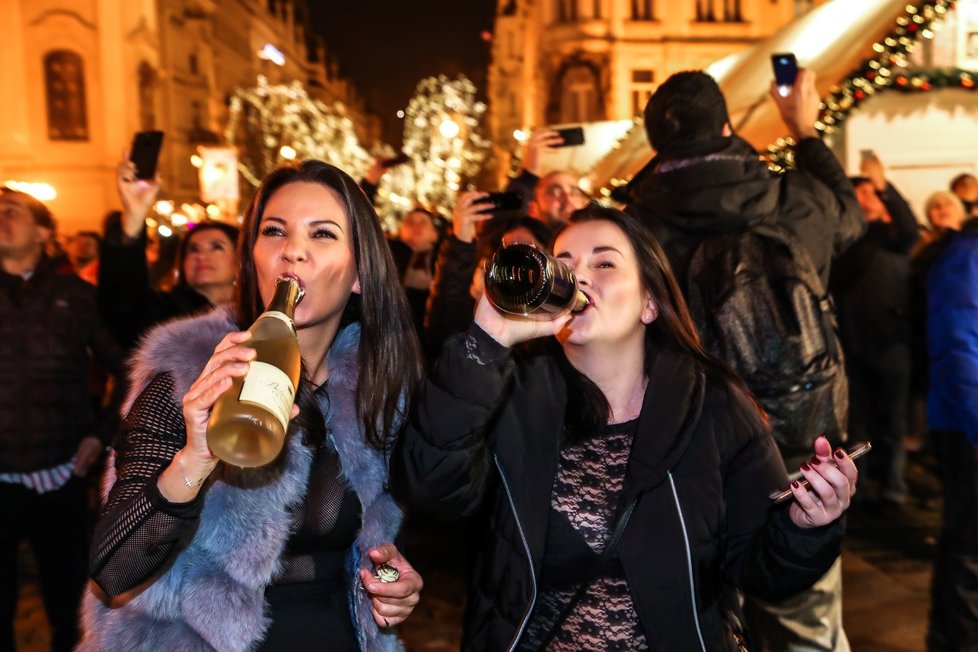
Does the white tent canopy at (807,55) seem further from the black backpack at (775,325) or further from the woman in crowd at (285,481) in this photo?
the woman in crowd at (285,481)

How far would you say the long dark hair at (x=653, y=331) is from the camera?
2451 mm

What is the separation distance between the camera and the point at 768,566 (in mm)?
2250

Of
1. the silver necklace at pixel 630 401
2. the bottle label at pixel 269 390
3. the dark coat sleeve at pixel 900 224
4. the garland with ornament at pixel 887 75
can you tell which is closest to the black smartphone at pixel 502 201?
the silver necklace at pixel 630 401

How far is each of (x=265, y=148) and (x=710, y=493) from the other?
36.8 meters

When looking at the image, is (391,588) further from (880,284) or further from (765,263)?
(880,284)

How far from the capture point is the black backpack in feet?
11.3

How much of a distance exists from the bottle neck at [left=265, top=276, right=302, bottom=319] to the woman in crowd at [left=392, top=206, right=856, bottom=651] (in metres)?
0.36

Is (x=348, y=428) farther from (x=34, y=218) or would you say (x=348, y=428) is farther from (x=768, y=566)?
(x=34, y=218)

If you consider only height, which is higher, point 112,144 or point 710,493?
point 112,144

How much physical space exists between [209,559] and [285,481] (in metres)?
0.25

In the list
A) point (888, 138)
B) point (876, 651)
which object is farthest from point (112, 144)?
point (876, 651)

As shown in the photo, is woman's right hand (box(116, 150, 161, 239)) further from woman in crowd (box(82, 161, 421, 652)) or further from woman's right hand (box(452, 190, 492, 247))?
woman's right hand (box(452, 190, 492, 247))

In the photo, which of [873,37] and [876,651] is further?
Result: [873,37]

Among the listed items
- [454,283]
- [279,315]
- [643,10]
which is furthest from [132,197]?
[643,10]
